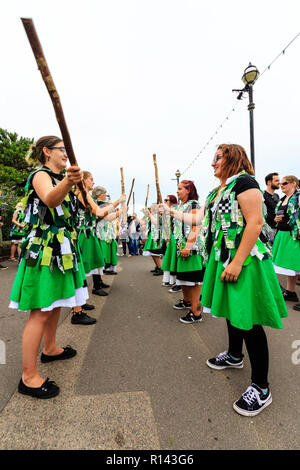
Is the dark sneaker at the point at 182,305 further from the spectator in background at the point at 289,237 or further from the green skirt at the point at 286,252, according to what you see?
the green skirt at the point at 286,252

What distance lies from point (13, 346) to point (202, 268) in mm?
2500

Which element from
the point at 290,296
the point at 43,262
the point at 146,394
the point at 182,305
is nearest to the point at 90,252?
the point at 182,305

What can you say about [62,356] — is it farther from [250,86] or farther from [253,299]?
[250,86]

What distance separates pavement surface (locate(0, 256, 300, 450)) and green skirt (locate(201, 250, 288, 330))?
0.64m

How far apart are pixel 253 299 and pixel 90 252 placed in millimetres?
2847

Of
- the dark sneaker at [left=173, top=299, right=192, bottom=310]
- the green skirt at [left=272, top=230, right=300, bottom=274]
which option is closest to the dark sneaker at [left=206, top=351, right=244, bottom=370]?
the dark sneaker at [left=173, top=299, right=192, bottom=310]

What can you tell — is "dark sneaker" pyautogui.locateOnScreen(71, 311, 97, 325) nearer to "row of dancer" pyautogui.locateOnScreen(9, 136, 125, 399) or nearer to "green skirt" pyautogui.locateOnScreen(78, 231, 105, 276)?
"green skirt" pyautogui.locateOnScreen(78, 231, 105, 276)

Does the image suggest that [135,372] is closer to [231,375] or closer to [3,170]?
[231,375]

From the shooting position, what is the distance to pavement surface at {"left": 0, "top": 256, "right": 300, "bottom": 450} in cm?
142

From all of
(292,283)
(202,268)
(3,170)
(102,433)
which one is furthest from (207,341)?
(3,170)

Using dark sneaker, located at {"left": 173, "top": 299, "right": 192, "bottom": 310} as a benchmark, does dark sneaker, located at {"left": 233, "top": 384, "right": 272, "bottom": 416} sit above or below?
above

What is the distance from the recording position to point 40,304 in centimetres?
169

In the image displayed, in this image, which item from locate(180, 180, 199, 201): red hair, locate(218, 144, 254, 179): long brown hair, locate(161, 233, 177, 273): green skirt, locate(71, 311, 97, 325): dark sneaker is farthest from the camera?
locate(161, 233, 177, 273): green skirt

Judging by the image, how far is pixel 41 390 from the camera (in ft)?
5.79
